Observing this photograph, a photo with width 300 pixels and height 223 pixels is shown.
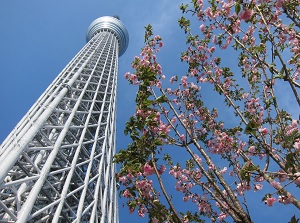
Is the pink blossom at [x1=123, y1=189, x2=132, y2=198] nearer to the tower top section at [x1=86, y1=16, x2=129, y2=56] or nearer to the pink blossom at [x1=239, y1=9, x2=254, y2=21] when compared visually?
the pink blossom at [x1=239, y1=9, x2=254, y2=21]

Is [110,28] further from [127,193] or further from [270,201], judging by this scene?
[270,201]

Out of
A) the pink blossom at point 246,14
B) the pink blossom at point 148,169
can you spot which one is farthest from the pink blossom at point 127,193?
the pink blossom at point 246,14

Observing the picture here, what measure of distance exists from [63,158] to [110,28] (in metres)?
54.6

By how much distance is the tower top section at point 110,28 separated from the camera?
67438 mm

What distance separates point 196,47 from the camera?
10273mm

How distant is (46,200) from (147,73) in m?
10.2

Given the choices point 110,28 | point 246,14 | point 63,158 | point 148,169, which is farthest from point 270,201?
point 110,28

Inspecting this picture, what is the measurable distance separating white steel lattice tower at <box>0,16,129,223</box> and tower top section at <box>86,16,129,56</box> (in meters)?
25.9

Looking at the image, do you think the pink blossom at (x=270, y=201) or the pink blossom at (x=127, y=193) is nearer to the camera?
the pink blossom at (x=270, y=201)

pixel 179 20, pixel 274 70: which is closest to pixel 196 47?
pixel 179 20

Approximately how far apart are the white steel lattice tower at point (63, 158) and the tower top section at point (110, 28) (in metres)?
25.9

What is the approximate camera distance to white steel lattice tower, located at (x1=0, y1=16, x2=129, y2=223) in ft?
37.5

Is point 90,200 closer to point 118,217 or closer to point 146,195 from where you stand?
point 118,217

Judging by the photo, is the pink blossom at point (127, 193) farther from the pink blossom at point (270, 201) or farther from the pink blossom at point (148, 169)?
the pink blossom at point (270, 201)
